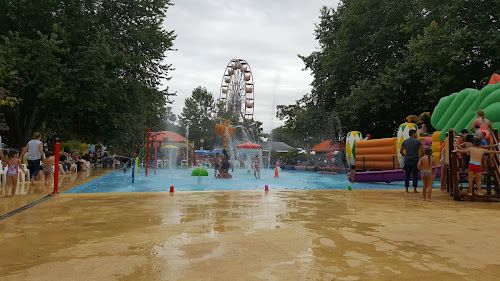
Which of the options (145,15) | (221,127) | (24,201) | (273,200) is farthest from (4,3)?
(273,200)

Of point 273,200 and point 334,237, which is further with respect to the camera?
point 273,200

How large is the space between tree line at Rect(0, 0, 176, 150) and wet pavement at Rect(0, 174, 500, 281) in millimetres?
11972

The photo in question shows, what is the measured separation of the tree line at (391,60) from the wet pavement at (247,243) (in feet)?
45.1

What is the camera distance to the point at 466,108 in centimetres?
1405

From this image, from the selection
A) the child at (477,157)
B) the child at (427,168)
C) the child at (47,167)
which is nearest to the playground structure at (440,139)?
the child at (477,157)

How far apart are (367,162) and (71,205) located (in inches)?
597

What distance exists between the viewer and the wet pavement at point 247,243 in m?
3.31

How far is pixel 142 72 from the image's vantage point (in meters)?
21.9

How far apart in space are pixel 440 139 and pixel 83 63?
56.1 ft

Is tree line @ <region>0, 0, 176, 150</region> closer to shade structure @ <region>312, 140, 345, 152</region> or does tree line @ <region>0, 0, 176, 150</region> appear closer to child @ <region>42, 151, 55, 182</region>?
child @ <region>42, 151, 55, 182</region>

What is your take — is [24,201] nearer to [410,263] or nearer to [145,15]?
[410,263]

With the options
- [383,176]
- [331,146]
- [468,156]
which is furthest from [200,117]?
[468,156]

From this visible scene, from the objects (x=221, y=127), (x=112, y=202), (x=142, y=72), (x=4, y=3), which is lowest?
(x=112, y=202)

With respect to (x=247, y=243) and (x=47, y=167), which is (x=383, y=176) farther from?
(x=47, y=167)
